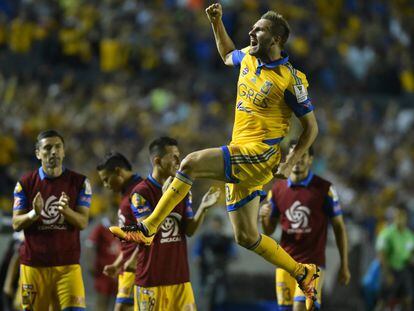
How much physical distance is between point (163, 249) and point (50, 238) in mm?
1125

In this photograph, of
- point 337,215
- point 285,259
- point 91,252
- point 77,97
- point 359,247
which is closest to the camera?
point 285,259

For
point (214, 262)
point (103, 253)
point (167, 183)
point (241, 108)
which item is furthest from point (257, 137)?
point (214, 262)

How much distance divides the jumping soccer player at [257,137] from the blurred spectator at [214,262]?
248 inches

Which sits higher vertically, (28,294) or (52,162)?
(52,162)

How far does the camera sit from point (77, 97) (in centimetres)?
1845

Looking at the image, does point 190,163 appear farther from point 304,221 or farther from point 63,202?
point 304,221

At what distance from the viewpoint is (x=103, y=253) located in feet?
38.9

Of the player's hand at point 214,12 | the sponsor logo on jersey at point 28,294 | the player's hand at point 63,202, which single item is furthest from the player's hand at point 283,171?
the sponsor logo on jersey at point 28,294

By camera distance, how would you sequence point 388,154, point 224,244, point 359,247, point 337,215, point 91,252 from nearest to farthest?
point 337,215
point 91,252
point 224,244
point 359,247
point 388,154

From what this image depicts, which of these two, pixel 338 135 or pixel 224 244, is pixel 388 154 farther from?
pixel 224 244

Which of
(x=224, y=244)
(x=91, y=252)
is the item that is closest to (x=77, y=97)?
(x=224, y=244)

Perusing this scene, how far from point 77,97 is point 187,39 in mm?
3930

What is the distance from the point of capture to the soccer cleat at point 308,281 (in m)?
8.09

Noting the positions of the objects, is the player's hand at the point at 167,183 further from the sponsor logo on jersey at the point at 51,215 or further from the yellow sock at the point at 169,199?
the sponsor logo on jersey at the point at 51,215
